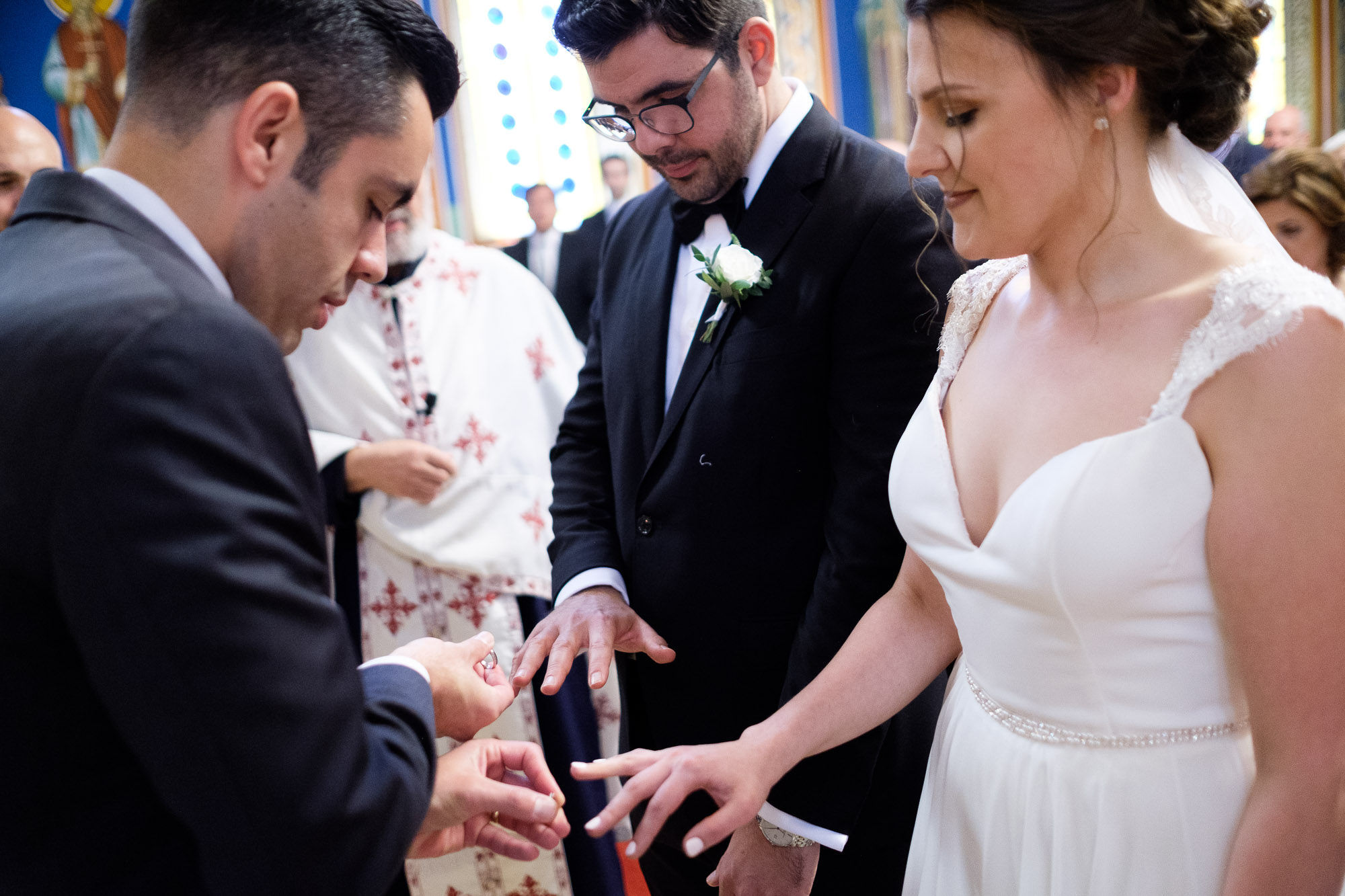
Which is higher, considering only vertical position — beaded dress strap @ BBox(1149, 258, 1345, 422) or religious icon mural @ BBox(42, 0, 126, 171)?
beaded dress strap @ BBox(1149, 258, 1345, 422)

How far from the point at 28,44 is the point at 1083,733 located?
35.5 feet

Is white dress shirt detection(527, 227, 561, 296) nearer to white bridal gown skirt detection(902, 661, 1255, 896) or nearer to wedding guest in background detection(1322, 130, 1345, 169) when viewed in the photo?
wedding guest in background detection(1322, 130, 1345, 169)

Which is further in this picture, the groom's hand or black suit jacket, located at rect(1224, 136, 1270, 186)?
black suit jacket, located at rect(1224, 136, 1270, 186)

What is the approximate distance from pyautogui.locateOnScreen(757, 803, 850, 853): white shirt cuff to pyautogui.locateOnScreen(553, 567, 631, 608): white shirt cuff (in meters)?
0.48

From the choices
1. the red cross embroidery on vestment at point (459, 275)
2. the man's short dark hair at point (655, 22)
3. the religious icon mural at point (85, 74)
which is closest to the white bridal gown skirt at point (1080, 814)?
the man's short dark hair at point (655, 22)

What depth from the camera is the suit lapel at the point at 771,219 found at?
193 centimetres

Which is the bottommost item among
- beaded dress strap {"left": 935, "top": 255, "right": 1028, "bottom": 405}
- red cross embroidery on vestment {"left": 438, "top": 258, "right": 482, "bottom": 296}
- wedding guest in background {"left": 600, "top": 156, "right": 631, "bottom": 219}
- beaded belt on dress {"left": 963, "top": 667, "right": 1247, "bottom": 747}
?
wedding guest in background {"left": 600, "top": 156, "right": 631, "bottom": 219}

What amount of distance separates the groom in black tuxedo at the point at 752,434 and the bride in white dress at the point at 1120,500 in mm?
258

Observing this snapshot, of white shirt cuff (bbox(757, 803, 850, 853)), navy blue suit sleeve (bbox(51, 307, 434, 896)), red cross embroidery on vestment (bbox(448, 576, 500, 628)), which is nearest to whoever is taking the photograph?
navy blue suit sleeve (bbox(51, 307, 434, 896))

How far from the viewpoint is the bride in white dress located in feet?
3.78

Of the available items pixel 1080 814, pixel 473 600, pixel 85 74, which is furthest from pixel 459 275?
pixel 85 74

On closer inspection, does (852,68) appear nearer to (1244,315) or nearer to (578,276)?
(578,276)

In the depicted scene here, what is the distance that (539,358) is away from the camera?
3.44m

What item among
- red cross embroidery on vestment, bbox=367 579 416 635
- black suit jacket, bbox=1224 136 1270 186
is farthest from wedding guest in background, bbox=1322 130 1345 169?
red cross embroidery on vestment, bbox=367 579 416 635
